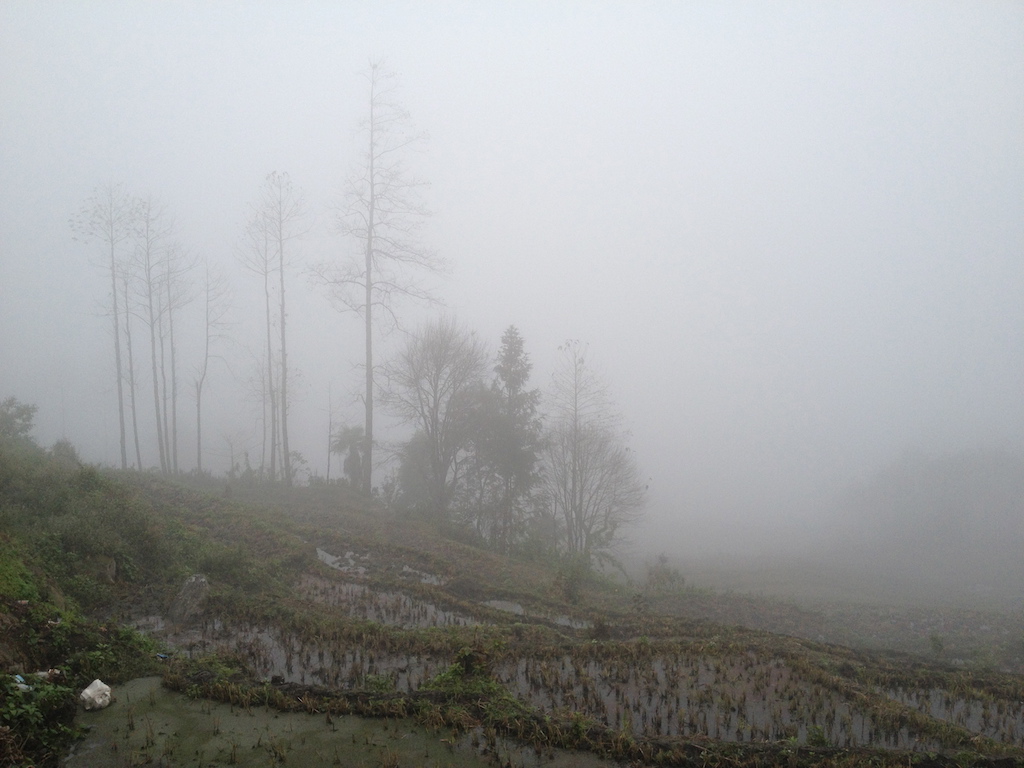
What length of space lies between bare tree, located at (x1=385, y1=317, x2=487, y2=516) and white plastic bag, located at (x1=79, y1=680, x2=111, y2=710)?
2023 cm

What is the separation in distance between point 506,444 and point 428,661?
66.9 feet

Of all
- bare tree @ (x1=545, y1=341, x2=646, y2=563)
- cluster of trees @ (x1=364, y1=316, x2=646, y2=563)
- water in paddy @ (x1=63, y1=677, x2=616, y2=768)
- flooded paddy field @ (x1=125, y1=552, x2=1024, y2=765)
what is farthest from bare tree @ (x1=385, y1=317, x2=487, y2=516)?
water in paddy @ (x1=63, y1=677, x2=616, y2=768)

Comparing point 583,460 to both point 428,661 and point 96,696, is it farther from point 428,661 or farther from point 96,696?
point 96,696

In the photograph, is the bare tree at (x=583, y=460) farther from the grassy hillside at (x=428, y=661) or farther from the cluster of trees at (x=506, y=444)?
the grassy hillside at (x=428, y=661)

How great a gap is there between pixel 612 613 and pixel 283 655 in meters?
7.55

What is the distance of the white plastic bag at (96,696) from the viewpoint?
18.8ft

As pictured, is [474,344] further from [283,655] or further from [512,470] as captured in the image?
[283,655]

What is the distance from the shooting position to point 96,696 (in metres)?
5.79

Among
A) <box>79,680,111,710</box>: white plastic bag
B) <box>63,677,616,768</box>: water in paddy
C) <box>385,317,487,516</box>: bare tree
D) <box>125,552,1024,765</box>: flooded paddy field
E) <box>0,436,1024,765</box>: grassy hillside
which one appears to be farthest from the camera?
<box>385,317,487,516</box>: bare tree

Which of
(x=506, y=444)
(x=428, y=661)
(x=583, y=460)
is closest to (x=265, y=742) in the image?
(x=428, y=661)

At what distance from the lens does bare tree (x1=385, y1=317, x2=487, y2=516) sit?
26844 millimetres

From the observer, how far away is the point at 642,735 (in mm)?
6156

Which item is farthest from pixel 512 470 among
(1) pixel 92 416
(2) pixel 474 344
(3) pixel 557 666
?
(1) pixel 92 416

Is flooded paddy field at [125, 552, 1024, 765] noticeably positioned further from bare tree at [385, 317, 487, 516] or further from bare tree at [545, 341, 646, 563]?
bare tree at [545, 341, 646, 563]
